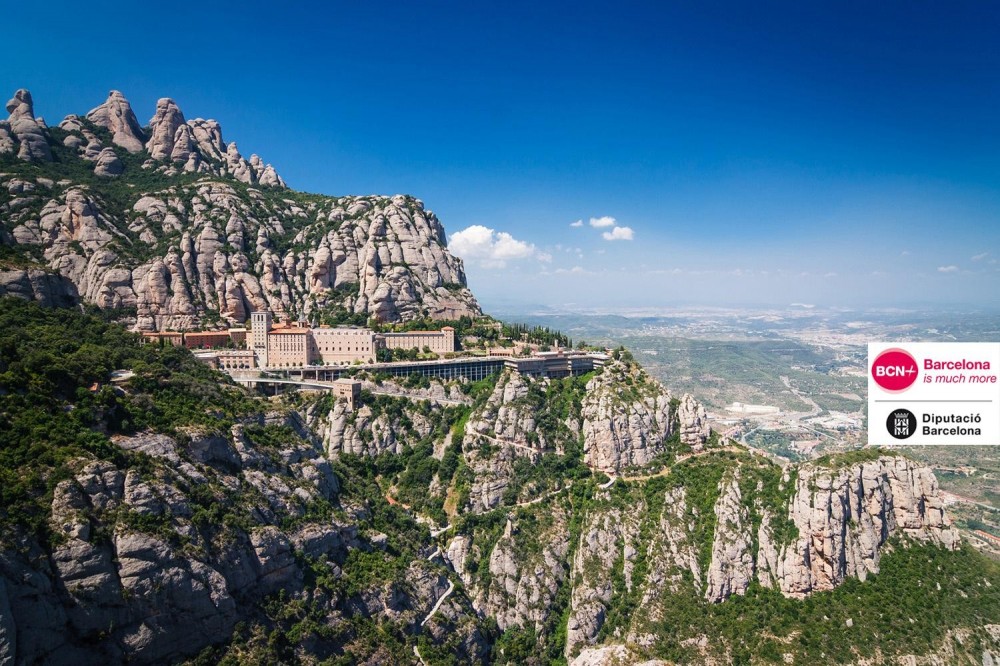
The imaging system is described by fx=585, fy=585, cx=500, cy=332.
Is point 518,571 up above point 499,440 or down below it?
below

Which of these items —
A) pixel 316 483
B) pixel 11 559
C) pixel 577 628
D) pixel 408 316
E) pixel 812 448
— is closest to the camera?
pixel 11 559

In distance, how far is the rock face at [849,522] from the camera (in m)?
57.9

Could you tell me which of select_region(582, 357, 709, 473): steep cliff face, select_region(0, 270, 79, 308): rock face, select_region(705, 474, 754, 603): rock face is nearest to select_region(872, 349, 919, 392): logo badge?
select_region(705, 474, 754, 603): rock face

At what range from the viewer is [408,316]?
362 ft

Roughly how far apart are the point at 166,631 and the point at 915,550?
219 feet

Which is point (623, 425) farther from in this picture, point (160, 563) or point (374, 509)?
point (160, 563)

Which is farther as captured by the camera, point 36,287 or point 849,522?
point 36,287

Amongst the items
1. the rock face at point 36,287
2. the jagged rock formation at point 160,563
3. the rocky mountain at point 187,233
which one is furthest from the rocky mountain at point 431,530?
the rocky mountain at point 187,233

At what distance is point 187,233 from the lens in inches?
4186

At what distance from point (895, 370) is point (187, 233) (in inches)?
4352

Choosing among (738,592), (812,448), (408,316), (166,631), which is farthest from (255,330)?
(812,448)

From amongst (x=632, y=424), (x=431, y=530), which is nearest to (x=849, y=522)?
(x=632, y=424)

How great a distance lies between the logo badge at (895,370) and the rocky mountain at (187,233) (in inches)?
3518

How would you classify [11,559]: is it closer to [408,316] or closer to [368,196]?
[408,316]
